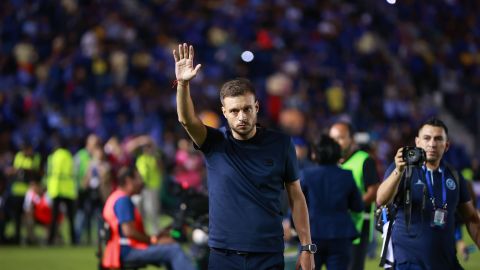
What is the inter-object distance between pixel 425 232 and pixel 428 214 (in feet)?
0.43

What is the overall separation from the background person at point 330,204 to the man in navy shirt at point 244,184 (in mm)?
2427

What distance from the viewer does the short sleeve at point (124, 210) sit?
10211mm

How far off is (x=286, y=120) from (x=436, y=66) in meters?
6.42

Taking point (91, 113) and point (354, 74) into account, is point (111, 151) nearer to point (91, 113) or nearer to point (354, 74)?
point (91, 113)

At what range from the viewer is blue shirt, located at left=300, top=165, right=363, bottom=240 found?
8875mm

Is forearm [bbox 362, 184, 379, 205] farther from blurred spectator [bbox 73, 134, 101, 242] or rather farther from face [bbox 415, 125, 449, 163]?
blurred spectator [bbox 73, 134, 101, 242]

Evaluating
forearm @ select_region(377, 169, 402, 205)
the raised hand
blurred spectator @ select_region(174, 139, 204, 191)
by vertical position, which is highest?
blurred spectator @ select_region(174, 139, 204, 191)

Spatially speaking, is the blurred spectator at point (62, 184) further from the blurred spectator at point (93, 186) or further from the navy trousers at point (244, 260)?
the navy trousers at point (244, 260)

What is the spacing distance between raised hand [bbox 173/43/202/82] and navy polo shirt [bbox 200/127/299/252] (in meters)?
0.49

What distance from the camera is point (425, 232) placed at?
736 centimetres

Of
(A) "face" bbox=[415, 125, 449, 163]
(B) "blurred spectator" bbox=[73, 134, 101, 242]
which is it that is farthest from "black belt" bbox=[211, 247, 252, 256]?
(B) "blurred spectator" bbox=[73, 134, 101, 242]

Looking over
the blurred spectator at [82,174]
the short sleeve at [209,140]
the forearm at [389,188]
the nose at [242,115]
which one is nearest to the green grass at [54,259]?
the blurred spectator at [82,174]

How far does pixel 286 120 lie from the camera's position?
25125 mm

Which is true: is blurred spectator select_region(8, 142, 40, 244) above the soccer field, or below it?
above
